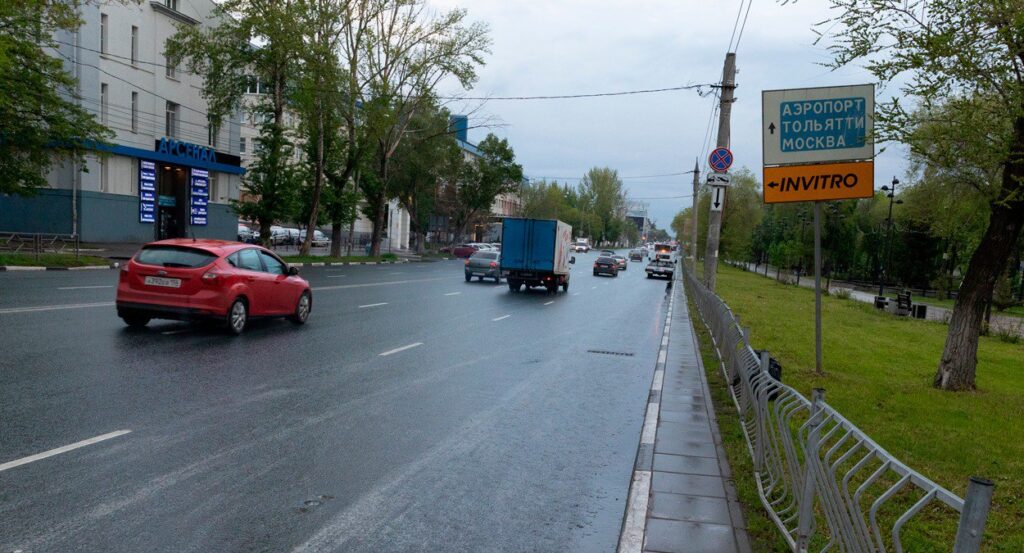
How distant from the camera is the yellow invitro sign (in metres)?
10.6

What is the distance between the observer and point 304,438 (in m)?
6.94

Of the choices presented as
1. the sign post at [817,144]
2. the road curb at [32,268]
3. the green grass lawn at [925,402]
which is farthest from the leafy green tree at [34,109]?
the green grass lawn at [925,402]

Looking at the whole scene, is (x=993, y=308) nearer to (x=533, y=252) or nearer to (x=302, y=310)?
(x=533, y=252)

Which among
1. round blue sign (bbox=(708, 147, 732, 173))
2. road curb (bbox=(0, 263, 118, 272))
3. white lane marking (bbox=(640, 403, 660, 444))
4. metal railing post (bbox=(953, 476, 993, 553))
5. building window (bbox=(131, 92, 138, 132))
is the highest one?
building window (bbox=(131, 92, 138, 132))

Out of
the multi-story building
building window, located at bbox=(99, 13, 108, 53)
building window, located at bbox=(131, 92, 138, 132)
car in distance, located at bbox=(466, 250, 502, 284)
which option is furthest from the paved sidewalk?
building window, located at bbox=(131, 92, 138, 132)

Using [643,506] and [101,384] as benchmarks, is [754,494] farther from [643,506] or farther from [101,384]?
[101,384]

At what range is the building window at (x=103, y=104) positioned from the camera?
37.6 meters

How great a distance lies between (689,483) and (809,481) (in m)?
1.92

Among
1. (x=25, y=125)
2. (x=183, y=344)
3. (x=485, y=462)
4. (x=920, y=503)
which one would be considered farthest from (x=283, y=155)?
(x=920, y=503)

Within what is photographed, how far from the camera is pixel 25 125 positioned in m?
26.2

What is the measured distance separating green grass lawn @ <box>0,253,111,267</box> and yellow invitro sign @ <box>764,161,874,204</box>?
23.7 m

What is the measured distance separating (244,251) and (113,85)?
98.0ft

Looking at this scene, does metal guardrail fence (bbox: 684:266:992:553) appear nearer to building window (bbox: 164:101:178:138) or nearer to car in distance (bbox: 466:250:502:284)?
car in distance (bbox: 466:250:502:284)

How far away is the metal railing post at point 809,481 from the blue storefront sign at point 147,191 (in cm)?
4166
